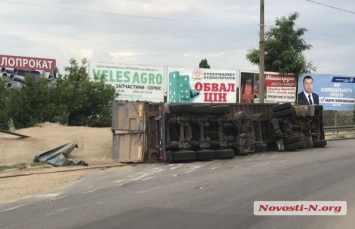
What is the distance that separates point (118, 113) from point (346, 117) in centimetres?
1943

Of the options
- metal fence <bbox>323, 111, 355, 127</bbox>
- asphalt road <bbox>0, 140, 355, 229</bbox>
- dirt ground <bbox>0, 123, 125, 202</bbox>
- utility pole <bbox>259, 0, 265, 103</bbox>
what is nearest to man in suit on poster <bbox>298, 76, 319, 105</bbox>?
metal fence <bbox>323, 111, 355, 127</bbox>

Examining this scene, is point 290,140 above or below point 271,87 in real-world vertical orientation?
below

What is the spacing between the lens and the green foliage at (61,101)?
70.3 ft

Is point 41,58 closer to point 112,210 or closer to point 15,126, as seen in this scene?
point 15,126

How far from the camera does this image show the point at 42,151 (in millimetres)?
15781

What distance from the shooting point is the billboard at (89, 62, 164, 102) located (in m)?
24.6

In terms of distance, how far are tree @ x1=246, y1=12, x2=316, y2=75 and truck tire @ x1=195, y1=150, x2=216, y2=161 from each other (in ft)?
51.5

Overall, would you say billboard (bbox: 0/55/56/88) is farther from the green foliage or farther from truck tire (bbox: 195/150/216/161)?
truck tire (bbox: 195/150/216/161)

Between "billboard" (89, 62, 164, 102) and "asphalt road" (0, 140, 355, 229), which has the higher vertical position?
"billboard" (89, 62, 164, 102)

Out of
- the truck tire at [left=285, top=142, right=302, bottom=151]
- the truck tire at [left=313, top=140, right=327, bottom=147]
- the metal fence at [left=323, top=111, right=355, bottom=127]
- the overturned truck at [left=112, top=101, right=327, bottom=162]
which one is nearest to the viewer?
the overturned truck at [left=112, top=101, right=327, bottom=162]

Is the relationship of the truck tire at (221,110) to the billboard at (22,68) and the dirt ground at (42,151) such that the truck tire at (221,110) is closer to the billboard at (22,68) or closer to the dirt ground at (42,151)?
the dirt ground at (42,151)

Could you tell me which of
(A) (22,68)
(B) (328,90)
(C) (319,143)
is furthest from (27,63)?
(B) (328,90)

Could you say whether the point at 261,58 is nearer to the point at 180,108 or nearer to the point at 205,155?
the point at 180,108

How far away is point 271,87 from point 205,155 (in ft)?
47.6
